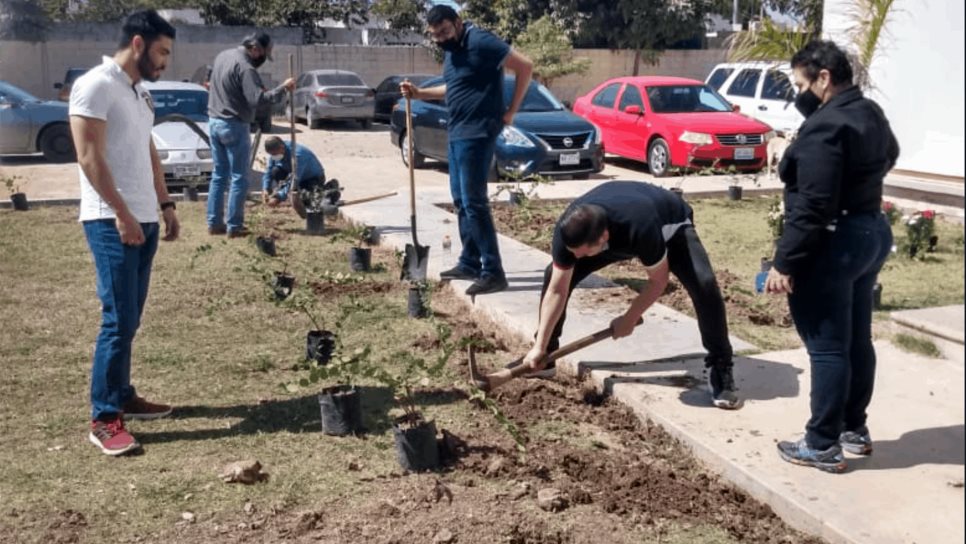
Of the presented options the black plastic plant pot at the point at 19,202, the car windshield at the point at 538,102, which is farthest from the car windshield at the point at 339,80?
the black plastic plant pot at the point at 19,202

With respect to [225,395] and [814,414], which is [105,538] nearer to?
[225,395]

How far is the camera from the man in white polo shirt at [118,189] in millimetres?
4438

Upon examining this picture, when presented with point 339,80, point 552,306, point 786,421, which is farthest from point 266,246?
point 339,80

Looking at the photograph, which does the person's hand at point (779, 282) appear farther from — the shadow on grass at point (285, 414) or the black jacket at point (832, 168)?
Answer: the shadow on grass at point (285, 414)

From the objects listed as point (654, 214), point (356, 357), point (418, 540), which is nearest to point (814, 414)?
point (654, 214)

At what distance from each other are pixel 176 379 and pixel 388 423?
1.48m

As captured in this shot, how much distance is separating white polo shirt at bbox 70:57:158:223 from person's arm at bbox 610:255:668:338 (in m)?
2.32

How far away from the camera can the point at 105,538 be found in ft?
12.9

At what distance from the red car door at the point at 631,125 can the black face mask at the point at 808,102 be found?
12427mm

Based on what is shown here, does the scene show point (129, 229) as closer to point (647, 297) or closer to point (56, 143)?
point (647, 297)

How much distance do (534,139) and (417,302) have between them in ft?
25.5

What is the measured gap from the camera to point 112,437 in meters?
4.71

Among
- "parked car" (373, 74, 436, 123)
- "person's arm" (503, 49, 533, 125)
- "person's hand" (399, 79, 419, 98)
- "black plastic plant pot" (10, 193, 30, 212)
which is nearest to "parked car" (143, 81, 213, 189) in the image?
"black plastic plant pot" (10, 193, 30, 212)

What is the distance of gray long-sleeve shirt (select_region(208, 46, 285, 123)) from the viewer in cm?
930
